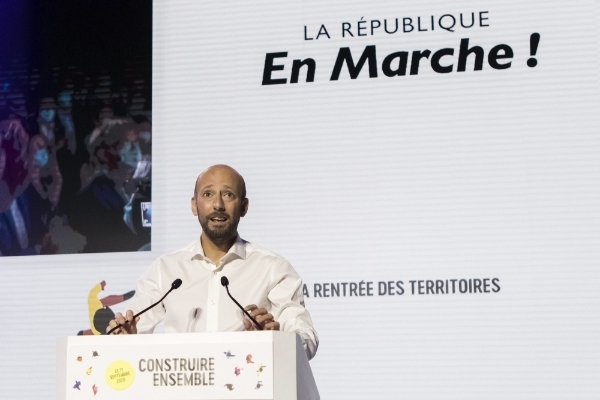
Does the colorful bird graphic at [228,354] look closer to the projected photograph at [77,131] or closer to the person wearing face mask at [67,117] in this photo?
the projected photograph at [77,131]

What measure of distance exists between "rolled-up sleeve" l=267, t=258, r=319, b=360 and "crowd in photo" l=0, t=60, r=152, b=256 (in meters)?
1.27

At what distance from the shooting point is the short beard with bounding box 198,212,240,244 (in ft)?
9.11

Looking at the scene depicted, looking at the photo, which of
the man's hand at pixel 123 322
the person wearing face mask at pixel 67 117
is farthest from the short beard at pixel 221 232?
the person wearing face mask at pixel 67 117

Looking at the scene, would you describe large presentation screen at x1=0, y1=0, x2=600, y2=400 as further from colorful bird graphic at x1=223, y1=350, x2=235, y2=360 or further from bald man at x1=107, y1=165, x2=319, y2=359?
colorful bird graphic at x1=223, y1=350, x2=235, y2=360

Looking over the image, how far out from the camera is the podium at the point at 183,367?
1986mm

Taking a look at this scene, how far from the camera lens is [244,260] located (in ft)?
9.30

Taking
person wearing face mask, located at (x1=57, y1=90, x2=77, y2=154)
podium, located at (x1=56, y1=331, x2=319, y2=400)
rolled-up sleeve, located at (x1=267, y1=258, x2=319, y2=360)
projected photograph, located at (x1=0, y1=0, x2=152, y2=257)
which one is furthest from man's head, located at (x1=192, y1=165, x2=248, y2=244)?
person wearing face mask, located at (x1=57, y1=90, x2=77, y2=154)

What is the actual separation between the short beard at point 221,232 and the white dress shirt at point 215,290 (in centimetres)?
5

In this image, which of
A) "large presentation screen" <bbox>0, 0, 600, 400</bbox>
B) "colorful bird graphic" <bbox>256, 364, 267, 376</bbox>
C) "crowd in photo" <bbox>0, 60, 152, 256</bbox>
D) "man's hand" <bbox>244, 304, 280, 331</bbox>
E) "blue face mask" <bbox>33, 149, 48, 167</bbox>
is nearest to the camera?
"colorful bird graphic" <bbox>256, 364, 267, 376</bbox>

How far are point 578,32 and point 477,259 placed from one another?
1.10 metres

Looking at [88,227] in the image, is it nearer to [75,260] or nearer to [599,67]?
[75,260]

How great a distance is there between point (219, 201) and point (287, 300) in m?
0.40

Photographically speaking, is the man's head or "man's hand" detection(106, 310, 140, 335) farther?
the man's head

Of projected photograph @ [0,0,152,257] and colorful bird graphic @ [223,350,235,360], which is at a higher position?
projected photograph @ [0,0,152,257]
